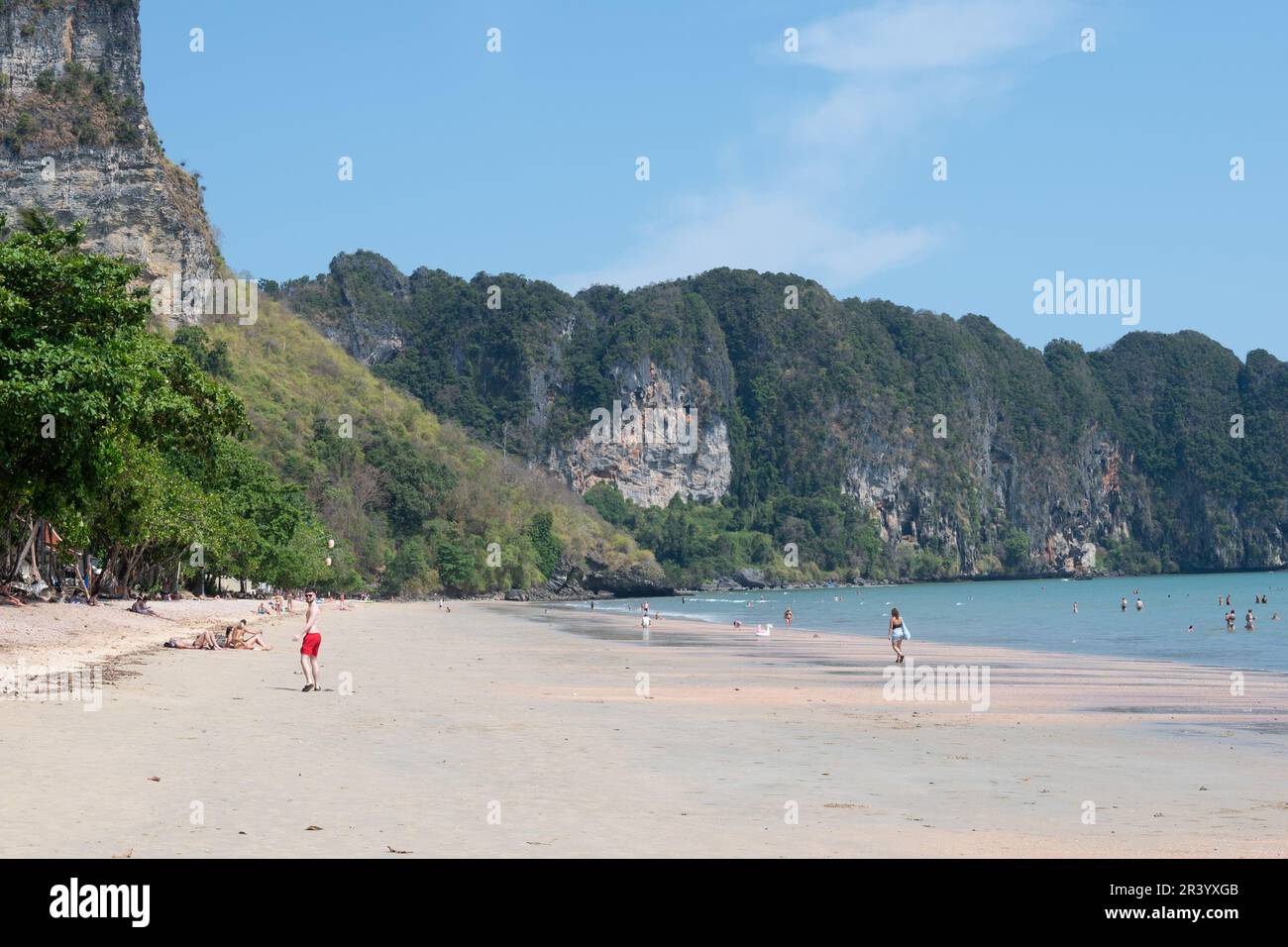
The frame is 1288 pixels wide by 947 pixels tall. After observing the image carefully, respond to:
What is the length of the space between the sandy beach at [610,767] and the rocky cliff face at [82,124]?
9612cm

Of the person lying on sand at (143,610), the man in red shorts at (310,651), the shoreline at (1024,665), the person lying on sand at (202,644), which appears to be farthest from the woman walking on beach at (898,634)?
the person lying on sand at (143,610)

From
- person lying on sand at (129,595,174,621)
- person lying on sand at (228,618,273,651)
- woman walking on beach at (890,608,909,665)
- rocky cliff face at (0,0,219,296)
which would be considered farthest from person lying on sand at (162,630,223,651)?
rocky cliff face at (0,0,219,296)

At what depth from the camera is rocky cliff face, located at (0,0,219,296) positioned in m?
109

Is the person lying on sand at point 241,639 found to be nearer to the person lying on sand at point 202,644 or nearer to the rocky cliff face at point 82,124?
the person lying on sand at point 202,644

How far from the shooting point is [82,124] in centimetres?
11162

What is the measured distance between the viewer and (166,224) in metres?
115

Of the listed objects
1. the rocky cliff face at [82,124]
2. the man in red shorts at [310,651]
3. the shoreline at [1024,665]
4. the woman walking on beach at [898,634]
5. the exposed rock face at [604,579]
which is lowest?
the exposed rock face at [604,579]

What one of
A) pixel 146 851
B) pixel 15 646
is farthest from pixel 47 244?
pixel 146 851

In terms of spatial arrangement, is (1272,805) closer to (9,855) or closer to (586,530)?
(9,855)

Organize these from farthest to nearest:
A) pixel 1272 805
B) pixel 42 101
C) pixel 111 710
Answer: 1. pixel 42 101
2. pixel 111 710
3. pixel 1272 805

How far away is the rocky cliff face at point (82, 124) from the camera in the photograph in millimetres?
109250

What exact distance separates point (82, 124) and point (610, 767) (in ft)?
380

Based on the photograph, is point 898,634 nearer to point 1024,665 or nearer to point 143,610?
point 1024,665
